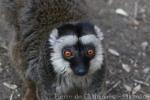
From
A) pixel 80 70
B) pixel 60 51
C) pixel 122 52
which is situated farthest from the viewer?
pixel 122 52

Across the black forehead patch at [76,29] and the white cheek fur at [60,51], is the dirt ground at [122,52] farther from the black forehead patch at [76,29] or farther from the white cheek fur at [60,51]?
the black forehead patch at [76,29]

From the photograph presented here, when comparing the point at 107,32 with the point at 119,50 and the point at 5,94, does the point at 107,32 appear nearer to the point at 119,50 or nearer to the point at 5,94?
the point at 119,50

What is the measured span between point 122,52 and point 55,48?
208 centimetres

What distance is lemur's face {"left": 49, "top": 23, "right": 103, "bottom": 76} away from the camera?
5.05 meters

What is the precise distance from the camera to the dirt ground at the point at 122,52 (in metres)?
6.51

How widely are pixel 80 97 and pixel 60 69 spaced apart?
77 cm

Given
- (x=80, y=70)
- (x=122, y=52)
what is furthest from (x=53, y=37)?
(x=122, y=52)

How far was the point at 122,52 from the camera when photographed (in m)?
7.07

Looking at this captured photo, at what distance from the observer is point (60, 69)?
17.2 ft

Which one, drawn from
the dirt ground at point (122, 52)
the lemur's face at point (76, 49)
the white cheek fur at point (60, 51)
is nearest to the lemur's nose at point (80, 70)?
the lemur's face at point (76, 49)

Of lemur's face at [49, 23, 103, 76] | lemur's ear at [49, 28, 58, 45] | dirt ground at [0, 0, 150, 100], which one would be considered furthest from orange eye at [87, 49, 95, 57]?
dirt ground at [0, 0, 150, 100]

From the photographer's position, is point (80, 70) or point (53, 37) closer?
point (80, 70)

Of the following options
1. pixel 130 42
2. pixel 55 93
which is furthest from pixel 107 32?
pixel 55 93

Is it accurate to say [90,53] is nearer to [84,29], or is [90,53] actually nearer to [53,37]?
[84,29]
